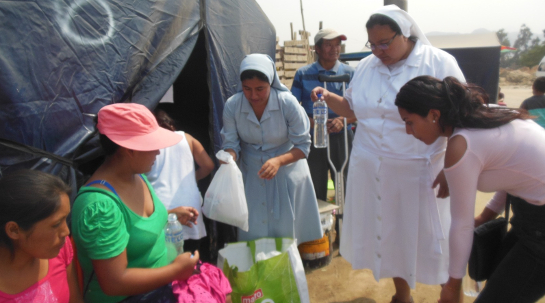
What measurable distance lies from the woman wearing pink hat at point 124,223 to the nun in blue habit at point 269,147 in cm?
100

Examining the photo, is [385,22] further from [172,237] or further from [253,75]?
[172,237]

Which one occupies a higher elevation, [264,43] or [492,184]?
[264,43]

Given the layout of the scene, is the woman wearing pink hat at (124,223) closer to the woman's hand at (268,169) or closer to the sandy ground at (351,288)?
the woman's hand at (268,169)

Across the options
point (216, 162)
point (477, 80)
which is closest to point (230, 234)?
point (216, 162)

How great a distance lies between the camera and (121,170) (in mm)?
1976

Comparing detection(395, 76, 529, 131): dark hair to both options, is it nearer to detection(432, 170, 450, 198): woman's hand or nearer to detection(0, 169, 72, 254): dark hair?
detection(432, 170, 450, 198): woman's hand

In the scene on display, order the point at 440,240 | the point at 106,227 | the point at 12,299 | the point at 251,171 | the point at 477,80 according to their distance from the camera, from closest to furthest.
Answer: the point at 12,299 → the point at 106,227 → the point at 440,240 → the point at 251,171 → the point at 477,80

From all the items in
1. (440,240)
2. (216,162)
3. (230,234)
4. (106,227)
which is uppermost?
(106,227)

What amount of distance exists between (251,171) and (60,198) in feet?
5.56

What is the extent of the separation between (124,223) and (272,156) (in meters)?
1.46

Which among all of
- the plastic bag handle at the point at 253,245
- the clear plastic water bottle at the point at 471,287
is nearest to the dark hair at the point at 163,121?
the plastic bag handle at the point at 253,245

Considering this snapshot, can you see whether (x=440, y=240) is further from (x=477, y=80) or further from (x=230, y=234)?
(x=477, y=80)

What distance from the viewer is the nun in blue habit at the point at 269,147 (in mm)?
2926

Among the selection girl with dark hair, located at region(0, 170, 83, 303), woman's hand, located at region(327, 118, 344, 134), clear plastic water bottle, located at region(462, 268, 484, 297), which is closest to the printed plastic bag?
clear plastic water bottle, located at region(462, 268, 484, 297)
